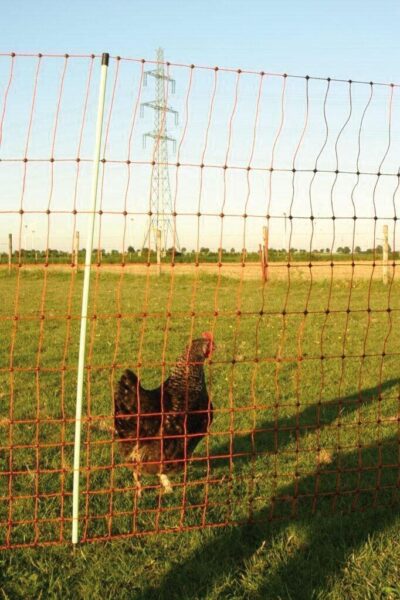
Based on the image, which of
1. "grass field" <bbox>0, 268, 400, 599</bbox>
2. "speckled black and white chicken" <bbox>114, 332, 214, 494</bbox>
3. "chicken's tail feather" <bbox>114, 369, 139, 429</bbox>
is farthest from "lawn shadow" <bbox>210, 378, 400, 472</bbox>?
"chicken's tail feather" <bbox>114, 369, 139, 429</bbox>

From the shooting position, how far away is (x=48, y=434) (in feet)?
19.3

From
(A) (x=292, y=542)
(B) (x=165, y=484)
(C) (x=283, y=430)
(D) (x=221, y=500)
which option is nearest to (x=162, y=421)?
(B) (x=165, y=484)

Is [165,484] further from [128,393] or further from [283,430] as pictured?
[283,430]

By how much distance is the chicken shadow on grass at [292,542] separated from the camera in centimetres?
340

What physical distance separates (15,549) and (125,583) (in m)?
0.76

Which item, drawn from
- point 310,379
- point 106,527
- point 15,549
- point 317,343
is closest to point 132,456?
point 106,527

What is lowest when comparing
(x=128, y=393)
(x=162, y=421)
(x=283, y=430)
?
(x=283, y=430)

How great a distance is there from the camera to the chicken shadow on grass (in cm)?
340

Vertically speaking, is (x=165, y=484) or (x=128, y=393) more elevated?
Result: (x=128, y=393)

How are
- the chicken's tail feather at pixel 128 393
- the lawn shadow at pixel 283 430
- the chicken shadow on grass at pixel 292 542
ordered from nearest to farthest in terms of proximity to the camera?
the chicken shadow on grass at pixel 292 542
the chicken's tail feather at pixel 128 393
the lawn shadow at pixel 283 430

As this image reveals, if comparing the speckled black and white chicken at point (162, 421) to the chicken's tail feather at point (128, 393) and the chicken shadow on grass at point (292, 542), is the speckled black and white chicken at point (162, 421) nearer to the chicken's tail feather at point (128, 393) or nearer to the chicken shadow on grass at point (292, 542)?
the chicken's tail feather at point (128, 393)

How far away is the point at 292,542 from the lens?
12.7ft

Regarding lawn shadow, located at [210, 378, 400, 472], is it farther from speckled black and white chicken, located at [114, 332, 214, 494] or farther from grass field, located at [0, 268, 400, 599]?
speckled black and white chicken, located at [114, 332, 214, 494]

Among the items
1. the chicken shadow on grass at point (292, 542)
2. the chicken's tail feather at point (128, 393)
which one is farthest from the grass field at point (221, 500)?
the chicken's tail feather at point (128, 393)
